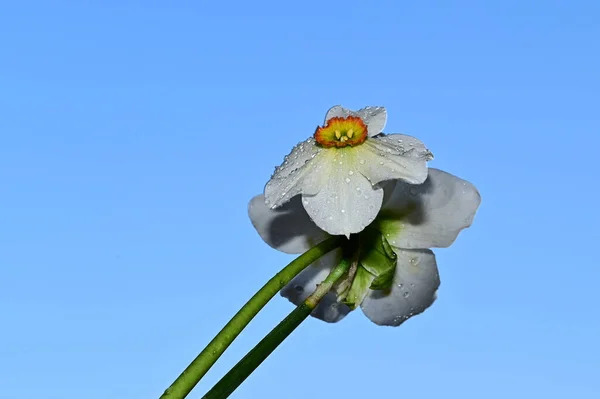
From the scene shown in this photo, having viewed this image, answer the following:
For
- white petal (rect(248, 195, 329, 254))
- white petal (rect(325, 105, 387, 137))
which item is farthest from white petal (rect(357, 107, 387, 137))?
white petal (rect(248, 195, 329, 254))

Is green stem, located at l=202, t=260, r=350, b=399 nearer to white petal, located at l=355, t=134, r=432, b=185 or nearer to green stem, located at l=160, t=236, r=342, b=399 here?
green stem, located at l=160, t=236, r=342, b=399

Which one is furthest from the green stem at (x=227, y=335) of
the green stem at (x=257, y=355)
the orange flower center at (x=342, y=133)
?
the orange flower center at (x=342, y=133)

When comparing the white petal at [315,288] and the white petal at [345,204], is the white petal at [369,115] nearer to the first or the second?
the white petal at [345,204]

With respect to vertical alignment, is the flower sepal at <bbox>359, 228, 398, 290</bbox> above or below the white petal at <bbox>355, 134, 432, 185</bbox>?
below

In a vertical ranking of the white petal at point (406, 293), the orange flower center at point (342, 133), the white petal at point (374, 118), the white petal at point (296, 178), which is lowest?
the white petal at point (406, 293)

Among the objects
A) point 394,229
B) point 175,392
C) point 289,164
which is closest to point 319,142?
point 289,164

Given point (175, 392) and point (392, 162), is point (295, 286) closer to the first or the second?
point (392, 162)

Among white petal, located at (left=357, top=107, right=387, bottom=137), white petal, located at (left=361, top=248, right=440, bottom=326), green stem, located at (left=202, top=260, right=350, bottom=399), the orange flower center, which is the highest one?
white petal, located at (left=357, top=107, right=387, bottom=137)
